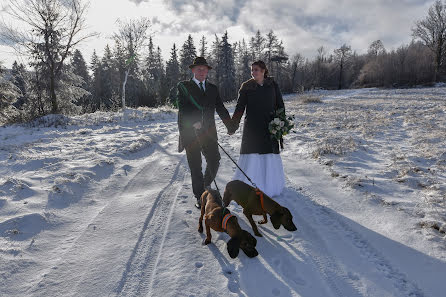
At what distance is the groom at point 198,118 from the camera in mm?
3855

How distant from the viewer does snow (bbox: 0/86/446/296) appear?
2543mm

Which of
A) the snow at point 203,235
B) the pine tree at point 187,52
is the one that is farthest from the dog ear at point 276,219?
the pine tree at point 187,52

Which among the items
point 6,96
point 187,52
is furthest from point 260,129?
point 187,52

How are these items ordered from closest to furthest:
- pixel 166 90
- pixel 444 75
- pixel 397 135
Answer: pixel 397 135 → pixel 166 90 → pixel 444 75

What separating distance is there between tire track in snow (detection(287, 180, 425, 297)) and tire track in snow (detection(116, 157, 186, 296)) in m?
1.97

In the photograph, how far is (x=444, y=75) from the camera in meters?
37.9

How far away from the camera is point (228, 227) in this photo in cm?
281

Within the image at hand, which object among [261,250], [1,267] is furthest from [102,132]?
[261,250]

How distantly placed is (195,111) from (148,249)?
84.0 inches

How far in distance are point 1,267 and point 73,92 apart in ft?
62.7

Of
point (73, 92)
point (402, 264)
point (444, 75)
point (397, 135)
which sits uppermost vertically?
point (444, 75)

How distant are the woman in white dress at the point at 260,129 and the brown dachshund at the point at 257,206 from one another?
91cm

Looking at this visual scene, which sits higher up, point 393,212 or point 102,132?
point 102,132

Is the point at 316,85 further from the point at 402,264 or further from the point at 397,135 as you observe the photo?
the point at 402,264
